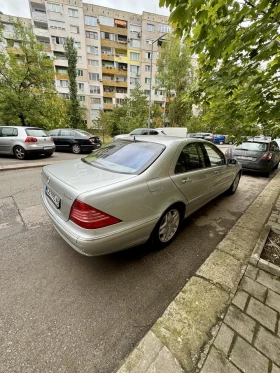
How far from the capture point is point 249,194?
199 inches

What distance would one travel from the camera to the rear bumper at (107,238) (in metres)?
1.75

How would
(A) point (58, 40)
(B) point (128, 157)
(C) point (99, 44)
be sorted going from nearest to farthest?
(B) point (128, 157), (A) point (58, 40), (C) point (99, 44)

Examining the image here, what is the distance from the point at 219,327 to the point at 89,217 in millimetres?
1503

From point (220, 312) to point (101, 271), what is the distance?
4.41 feet

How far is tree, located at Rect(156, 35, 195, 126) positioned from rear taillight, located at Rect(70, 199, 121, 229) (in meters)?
22.8

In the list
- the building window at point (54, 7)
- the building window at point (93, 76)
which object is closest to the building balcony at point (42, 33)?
Result: the building window at point (54, 7)

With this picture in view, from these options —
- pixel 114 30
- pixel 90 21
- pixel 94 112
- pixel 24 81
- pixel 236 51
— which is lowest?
pixel 236 51

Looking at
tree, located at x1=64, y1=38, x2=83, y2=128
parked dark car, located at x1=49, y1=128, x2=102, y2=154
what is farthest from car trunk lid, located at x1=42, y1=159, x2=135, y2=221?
tree, located at x1=64, y1=38, x2=83, y2=128

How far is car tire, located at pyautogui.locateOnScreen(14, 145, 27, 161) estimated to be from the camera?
25.1ft

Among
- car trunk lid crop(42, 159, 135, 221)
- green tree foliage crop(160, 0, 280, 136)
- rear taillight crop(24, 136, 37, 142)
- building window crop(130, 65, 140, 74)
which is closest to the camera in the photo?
green tree foliage crop(160, 0, 280, 136)

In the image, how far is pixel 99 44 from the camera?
3023 centimetres

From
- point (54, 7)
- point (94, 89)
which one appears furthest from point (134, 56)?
point (54, 7)

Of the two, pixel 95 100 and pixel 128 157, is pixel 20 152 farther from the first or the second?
pixel 95 100

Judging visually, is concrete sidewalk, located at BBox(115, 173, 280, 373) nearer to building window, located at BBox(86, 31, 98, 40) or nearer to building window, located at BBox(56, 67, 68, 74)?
building window, located at BBox(56, 67, 68, 74)
